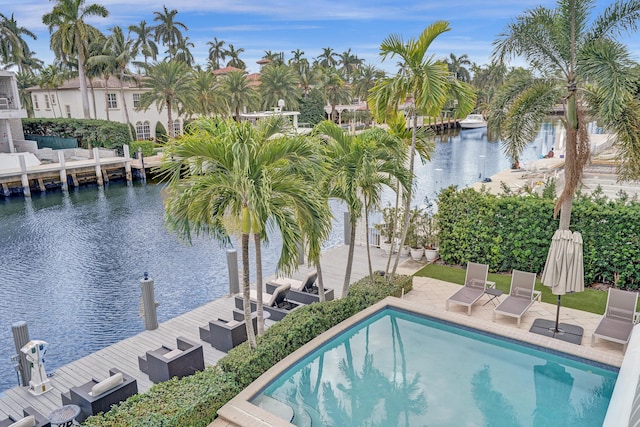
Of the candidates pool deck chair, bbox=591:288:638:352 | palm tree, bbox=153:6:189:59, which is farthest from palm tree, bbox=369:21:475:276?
palm tree, bbox=153:6:189:59

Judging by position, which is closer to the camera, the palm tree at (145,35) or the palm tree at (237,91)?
the palm tree at (237,91)

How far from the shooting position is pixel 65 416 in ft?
22.1

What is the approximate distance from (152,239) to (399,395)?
16.0m

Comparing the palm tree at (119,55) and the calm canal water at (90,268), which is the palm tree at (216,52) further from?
the calm canal water at (90,268)

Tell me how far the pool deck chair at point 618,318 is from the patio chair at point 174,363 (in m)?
7.32

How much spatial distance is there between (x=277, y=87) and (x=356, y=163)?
44696mm

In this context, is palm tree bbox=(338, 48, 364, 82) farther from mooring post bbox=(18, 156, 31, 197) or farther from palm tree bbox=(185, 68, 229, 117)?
mooring post bbox=(18, 156, 31, 197)

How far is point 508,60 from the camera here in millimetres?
11289

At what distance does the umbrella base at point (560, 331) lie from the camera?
9.29 meters

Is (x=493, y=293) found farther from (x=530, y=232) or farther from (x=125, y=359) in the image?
(x=125, y=359)

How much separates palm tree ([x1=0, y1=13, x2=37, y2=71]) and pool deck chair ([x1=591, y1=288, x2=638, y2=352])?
57.1m

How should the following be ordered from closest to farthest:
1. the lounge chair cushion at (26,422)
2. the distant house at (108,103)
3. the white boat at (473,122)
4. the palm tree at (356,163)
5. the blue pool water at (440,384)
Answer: the lounge chair cushion at (26,422), the blue pool water at (440,384), the palm tree at (356,163), the distant house at (108,103), the white boat at (473,122)

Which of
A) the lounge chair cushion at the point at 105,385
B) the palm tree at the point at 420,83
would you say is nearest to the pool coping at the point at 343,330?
the lounge chair cushion at the point at 105,385

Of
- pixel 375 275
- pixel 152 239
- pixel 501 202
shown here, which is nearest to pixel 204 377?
pixel 375 275
